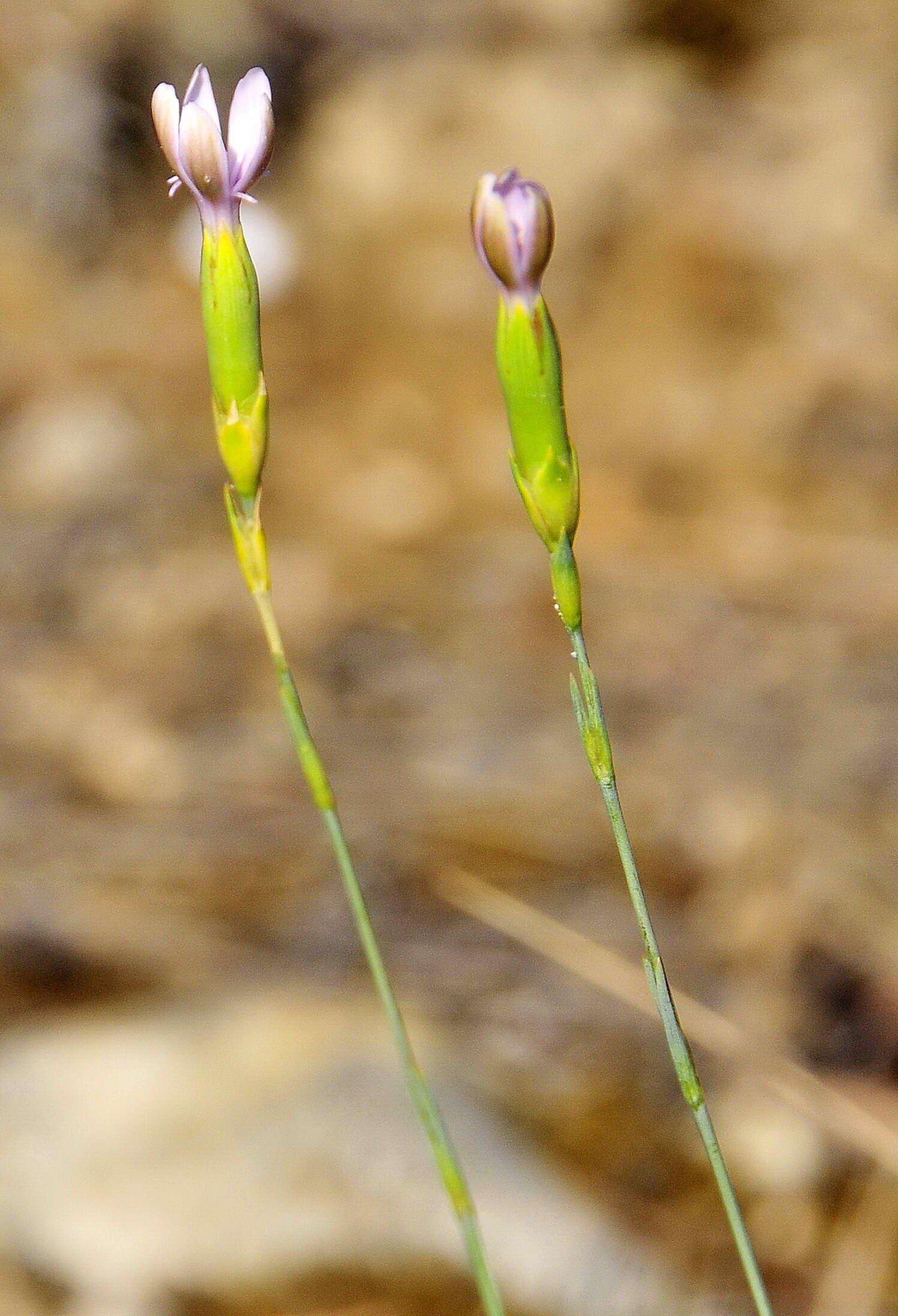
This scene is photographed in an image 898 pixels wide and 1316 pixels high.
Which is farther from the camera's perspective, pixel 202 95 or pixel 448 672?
pixel 448 672

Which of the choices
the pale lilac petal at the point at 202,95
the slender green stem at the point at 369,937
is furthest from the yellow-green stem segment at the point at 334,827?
the pale lilac petal at the point at 202,95

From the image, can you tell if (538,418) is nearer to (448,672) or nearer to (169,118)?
(169,118)

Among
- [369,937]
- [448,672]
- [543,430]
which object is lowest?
[448,672]

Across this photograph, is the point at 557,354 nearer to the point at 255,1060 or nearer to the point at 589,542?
the point at 255,1060

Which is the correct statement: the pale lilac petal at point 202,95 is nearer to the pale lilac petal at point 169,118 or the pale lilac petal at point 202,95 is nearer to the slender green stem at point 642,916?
the pale lilac petal at point 169,118

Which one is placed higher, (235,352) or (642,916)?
(235,352)

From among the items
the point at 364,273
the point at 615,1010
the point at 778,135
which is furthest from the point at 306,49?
the point at 615,1010

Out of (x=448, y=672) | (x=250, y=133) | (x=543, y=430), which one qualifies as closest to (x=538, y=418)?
(x=543, y=430)
